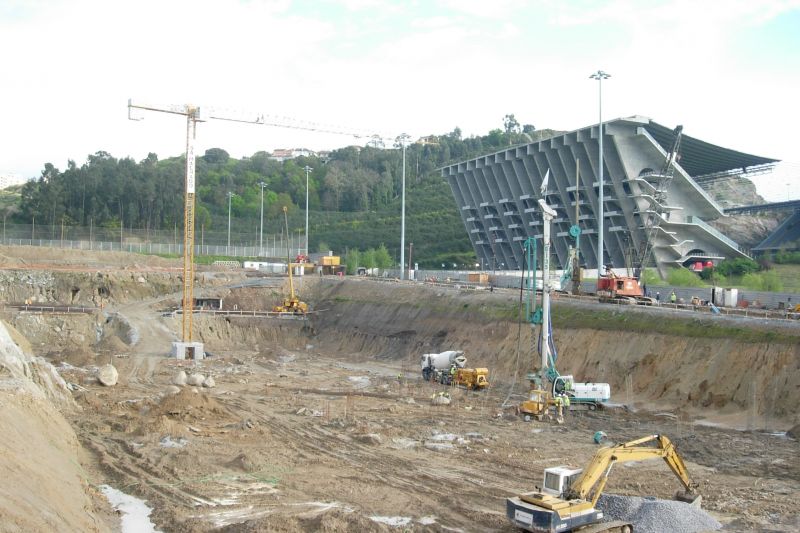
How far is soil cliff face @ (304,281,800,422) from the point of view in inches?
1331

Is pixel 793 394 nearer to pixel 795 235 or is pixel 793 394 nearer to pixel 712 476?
pixel 712 476

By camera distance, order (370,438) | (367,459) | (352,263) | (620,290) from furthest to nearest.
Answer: (352,263) → (620,290) → (370,438) → (367,459)

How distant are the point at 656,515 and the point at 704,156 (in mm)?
78966

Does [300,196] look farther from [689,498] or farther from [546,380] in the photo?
[689,498]

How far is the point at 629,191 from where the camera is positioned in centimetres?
7919

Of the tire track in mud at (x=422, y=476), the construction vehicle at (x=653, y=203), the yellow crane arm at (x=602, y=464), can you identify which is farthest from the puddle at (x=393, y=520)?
the construction vehicle at (x=653, y=203)

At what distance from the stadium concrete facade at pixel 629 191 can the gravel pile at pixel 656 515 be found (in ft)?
194

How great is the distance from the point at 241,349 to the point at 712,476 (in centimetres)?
4591

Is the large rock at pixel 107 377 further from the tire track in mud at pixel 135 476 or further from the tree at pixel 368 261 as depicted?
the tree at pixel 368 261

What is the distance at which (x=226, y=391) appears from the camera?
41.3 m

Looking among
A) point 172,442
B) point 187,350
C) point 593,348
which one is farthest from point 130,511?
point 187,350

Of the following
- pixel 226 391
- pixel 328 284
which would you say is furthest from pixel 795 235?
pixel 226 391

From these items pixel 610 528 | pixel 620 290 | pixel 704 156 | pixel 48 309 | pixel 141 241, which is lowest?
pixel 610 528

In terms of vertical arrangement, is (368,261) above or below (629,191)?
below
